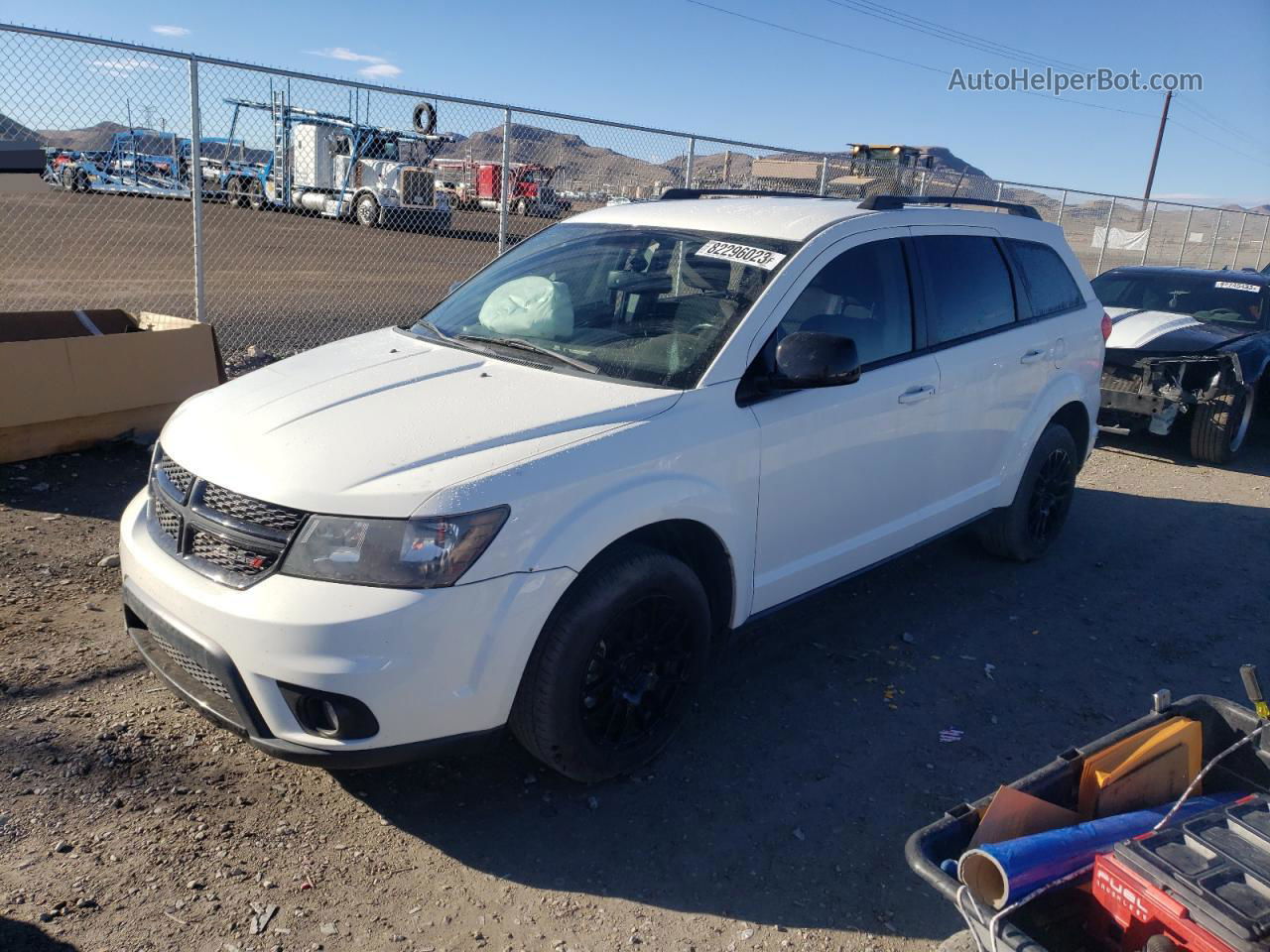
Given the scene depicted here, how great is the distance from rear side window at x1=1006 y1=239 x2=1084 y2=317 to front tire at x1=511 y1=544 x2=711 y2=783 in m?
2.91

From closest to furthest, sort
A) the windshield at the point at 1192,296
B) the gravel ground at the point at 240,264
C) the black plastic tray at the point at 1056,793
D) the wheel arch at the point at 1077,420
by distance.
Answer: the black plastic tray at the point at 1056,793, the wheel arch at the point at 1077,420, the windshield at the point at 1192,296, the gravel ground at the point at 240,264

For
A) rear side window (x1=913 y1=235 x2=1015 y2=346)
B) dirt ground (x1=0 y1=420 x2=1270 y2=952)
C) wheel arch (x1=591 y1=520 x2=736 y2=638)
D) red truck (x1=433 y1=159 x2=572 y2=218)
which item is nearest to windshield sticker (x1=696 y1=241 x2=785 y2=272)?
rear side window (x1=913 y1=235 x2=1015 y2=346)

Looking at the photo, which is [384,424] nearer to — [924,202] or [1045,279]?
[924,202]

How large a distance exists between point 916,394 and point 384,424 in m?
2.25

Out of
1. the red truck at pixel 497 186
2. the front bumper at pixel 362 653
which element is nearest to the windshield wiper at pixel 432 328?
the front bumper at pixel 362 653

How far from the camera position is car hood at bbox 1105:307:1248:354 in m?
8.05

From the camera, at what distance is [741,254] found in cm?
380

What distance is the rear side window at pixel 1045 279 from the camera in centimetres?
511

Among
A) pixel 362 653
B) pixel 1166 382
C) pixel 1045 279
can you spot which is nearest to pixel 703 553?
pixel 362 653

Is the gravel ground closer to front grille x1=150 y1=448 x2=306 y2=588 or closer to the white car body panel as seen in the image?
front grille x1=150 y1=448 x2=306 y2=588

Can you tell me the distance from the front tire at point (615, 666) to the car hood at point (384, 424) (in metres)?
0.46

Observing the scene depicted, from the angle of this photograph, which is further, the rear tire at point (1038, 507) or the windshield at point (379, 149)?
the windshield at point (379, 149)

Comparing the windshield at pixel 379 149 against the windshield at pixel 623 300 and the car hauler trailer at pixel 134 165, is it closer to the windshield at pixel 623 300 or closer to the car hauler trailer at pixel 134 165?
the car hauler trailer at pixel 134 165

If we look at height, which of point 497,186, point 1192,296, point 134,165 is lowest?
point 1192,296
